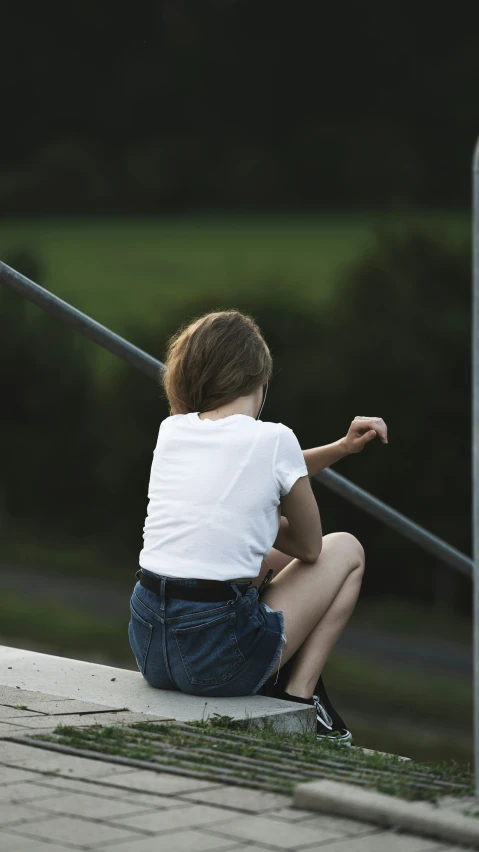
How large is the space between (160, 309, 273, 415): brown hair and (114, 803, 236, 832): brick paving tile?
1.25m

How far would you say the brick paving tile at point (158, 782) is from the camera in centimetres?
190

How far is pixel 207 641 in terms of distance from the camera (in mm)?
2762

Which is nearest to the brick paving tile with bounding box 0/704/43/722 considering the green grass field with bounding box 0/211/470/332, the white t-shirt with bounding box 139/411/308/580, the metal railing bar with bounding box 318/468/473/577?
the white t-shirt with bounding box 139/411/308/580

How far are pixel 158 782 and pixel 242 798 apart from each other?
0.15 meters

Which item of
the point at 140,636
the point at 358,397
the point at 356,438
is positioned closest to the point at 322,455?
the point at 356,438

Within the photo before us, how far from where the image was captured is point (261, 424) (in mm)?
2811

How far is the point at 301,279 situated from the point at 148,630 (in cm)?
3322

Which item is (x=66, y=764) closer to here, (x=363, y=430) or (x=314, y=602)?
(x=314, y=602)

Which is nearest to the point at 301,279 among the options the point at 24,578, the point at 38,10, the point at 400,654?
the point at 400,654

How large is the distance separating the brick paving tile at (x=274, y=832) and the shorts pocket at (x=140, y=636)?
1.10 metres

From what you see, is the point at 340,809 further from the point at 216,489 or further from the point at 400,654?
the point at 400,654

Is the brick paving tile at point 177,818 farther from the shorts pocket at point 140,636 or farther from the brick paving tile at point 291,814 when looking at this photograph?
the shorts pocket at point 140,636

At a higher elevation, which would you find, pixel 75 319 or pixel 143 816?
pixel 75 319

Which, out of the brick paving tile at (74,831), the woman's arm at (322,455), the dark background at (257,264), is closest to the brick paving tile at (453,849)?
the brick paving tile at (74,831)
